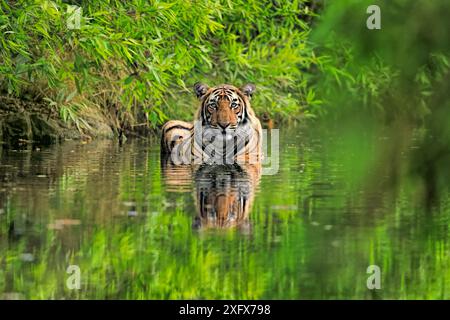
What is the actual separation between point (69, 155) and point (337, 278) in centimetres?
867

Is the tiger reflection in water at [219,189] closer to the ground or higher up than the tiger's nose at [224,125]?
closer to the ground

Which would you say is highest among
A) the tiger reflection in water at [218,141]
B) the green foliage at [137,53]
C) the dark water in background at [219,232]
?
the green foliage at [137,53]

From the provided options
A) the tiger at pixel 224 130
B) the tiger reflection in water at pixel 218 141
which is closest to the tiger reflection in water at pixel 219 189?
the tiger reflection in water at pixel 218 141

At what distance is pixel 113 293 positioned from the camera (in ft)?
21.5

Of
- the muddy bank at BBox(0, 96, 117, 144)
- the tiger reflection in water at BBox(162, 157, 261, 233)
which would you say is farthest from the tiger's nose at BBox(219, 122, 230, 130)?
the muddy bank at BBox(0, 96, 117, 144)

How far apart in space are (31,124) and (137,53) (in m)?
3.81

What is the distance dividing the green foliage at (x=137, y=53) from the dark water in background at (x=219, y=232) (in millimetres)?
1503

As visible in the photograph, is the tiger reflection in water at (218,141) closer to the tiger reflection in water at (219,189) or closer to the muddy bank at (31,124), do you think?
the tiger reflection in water at (219,189)

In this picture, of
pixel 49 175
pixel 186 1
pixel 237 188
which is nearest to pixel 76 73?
pixel 186 1

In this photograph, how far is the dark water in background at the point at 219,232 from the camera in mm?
6785

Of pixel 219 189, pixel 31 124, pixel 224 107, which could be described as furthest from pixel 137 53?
pixel 219 189

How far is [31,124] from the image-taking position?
59.1ft

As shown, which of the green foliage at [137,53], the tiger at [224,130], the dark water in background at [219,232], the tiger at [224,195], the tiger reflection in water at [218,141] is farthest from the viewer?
the tiger at [224,130]

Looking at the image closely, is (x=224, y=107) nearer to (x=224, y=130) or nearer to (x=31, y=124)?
(x=224, y=130)
